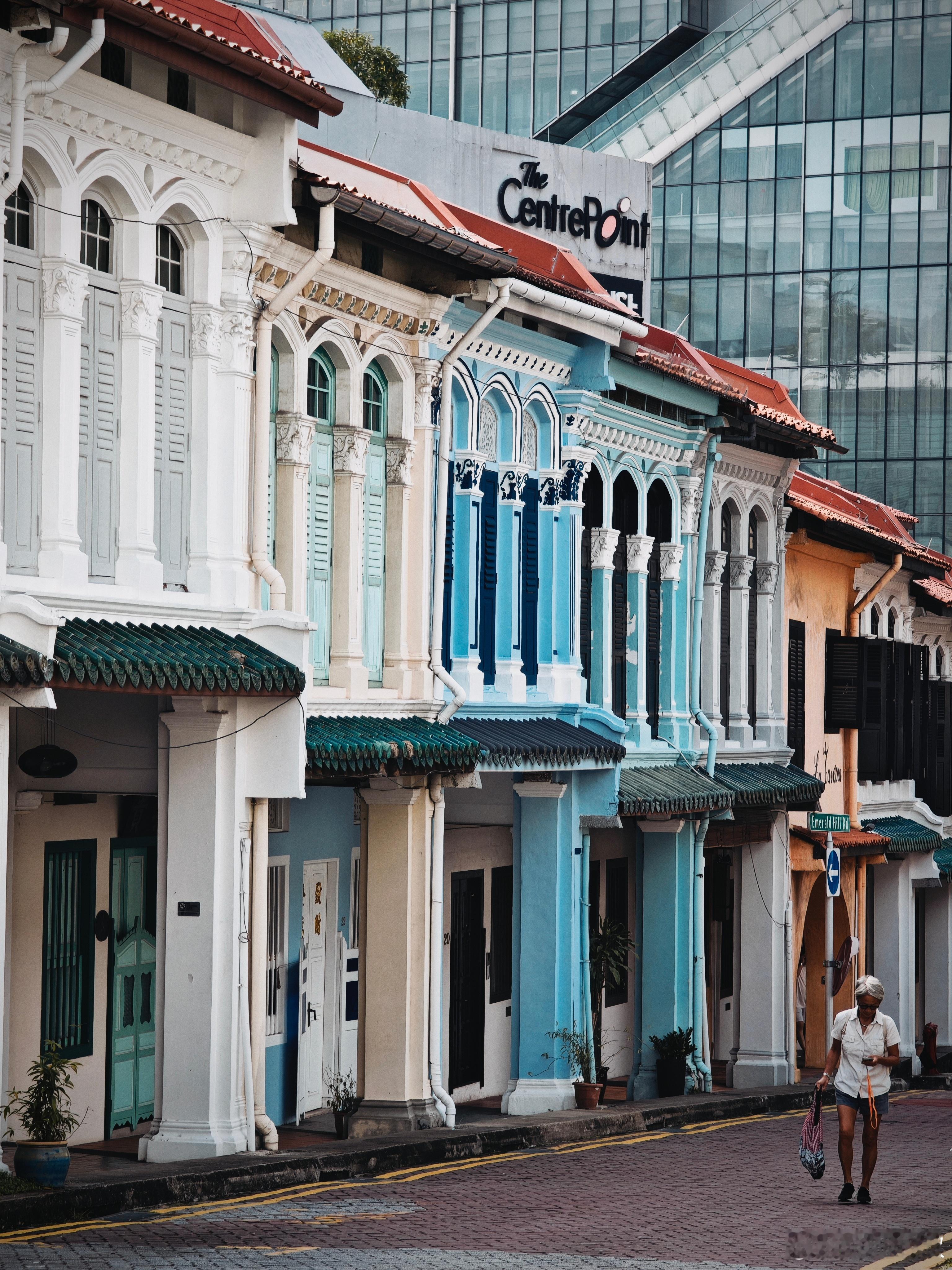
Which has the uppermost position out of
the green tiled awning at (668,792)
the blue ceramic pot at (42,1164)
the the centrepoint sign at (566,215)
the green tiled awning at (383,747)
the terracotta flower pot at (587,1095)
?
the the centrepoint sign at (566,215)

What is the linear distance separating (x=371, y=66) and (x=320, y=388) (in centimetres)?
1797

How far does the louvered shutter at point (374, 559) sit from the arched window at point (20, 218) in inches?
177

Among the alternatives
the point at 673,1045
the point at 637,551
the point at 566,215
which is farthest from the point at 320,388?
the point at 566,215

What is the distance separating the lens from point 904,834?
3041cm

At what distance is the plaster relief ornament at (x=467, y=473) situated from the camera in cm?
1806

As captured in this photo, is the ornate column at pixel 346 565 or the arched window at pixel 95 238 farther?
the ornate column at pixel 346 565

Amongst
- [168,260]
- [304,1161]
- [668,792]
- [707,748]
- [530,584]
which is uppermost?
[168,260]

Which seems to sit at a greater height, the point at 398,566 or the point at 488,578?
the point at 488,578

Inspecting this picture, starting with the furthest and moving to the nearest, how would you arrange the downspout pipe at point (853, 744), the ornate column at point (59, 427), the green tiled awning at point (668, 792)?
the downspout pipe at point (853, 744)
the green tiled awning at point (668, 792)
the ornate column at point (59, 427)

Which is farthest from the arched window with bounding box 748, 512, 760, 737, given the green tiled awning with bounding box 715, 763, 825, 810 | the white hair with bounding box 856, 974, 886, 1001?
the white hair with bounding box 856, 974, 886, 1001

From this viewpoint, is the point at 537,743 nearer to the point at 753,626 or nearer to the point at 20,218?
the point at 20,218

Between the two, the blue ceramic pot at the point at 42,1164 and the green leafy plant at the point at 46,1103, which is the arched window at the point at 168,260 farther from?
the blue ceramic pot at the point at 42,1164

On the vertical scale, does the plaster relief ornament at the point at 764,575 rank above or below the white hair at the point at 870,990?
above

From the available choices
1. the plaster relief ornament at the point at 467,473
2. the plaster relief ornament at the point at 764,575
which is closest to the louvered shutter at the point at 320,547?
the plaster relief ornament at the point at 467,473
